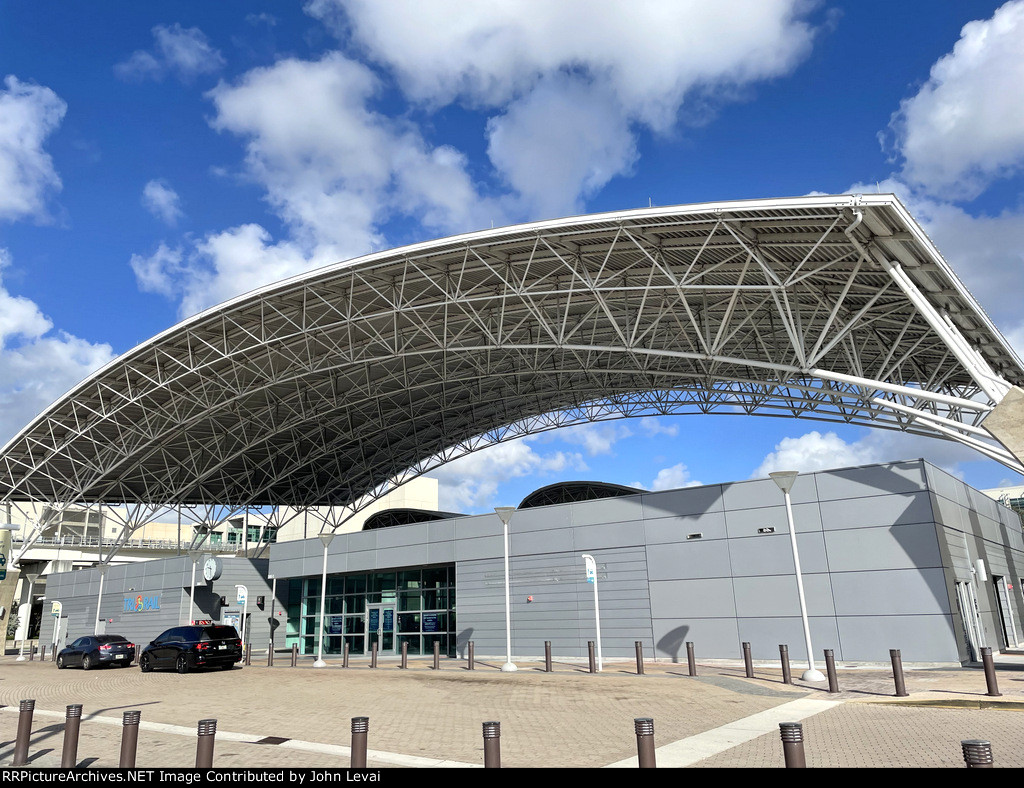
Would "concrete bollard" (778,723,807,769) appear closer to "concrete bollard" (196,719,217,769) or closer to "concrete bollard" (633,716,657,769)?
"concrete bollard" (633,716,657,769)

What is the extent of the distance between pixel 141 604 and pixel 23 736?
38787 mm

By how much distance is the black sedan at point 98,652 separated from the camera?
28.7m

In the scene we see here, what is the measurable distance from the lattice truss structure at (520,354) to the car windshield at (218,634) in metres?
12.5

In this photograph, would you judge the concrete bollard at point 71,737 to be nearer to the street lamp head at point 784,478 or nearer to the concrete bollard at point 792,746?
the concrete bollard at point 792,746

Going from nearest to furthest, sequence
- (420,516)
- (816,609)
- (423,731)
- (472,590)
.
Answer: (423,731), (816,609), (472,590), (420,516)

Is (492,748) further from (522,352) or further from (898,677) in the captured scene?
(522,352)

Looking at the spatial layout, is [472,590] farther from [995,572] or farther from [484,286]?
[995,572]

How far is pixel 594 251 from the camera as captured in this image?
26625 millimetres

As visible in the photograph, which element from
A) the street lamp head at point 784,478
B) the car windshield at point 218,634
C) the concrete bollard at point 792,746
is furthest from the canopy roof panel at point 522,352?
the concrete bollard at point 792,746

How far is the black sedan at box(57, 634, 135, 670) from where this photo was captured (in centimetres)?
2872

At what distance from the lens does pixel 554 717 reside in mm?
12281

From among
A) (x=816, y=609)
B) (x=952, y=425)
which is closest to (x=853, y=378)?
(x=952, y=425)

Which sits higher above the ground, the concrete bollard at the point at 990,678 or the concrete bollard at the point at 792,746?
the concrete bollard at the point at 792,746

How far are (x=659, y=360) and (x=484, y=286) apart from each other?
1265cm
